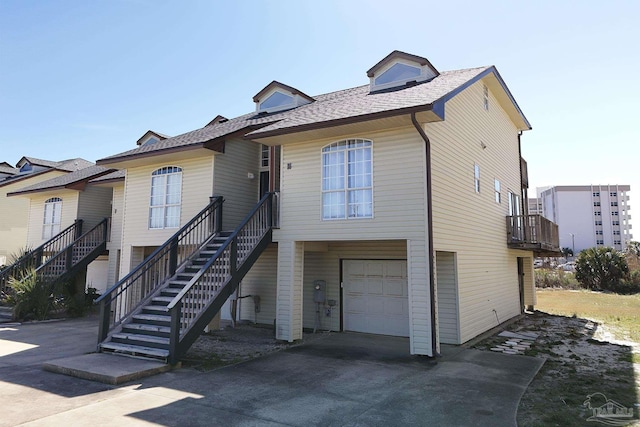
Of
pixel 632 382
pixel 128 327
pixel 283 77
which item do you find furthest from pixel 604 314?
pixel 128 327

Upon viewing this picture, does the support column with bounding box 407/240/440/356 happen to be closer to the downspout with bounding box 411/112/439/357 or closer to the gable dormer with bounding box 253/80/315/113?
the downspout with bounding box 411/112/439/357

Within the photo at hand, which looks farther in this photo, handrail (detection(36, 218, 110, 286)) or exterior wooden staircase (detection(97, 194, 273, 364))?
handrail (detection(36, 218, 110, 286))

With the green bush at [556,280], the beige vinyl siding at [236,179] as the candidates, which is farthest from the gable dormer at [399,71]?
the green bush at [556,280]

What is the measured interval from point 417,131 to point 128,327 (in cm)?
766

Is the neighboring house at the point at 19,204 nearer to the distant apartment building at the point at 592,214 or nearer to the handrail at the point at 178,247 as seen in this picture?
the handrail at the point at 178,247

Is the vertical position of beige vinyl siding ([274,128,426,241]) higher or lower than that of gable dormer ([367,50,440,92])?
lower

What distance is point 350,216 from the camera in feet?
31.3

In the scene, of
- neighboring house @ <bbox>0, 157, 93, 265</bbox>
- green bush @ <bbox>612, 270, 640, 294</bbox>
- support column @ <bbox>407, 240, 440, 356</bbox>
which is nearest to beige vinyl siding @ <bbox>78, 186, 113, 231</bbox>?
neighboring house @ <bbox>0, 157, 93, 265</bbox>

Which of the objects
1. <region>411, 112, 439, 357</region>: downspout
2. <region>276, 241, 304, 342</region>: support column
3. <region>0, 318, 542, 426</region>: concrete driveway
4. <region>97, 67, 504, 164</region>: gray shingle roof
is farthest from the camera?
<region>276, 241, 304, 342</region>: support column

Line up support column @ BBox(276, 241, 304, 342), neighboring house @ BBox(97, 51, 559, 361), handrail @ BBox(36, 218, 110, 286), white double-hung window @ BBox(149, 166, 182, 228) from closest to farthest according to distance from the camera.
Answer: neighboring house @ BBox(97, 51, 559, 361) < support column @ BBox(276, 241, 304, 342) < white double-hung window @ BBox(149, 166, 182, 228) < handrail @ BBox(36, 218, 110, 286)

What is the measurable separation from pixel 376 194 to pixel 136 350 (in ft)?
19.9

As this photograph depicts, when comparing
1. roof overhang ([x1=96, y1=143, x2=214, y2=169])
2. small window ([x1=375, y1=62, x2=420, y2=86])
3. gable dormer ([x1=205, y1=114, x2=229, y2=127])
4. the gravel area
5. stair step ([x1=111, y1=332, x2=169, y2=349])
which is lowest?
the gravel area

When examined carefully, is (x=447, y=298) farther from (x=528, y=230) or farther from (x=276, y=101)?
(x=276, y=101)

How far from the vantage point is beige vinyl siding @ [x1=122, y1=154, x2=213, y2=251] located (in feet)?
39.1
